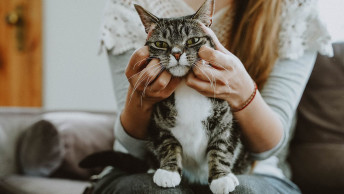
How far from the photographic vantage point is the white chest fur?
60 cm

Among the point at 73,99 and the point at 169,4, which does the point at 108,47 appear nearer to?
the point at 169,4

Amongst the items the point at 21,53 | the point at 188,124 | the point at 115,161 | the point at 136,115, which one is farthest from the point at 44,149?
the point at 21,53

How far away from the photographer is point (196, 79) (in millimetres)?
548

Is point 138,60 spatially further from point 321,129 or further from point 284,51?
point 321,129

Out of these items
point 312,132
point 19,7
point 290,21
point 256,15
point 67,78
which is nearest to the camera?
point 256,15

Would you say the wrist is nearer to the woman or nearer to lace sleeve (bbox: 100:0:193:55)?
the woman

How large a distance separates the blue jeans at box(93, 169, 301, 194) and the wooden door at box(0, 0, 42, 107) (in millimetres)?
1431

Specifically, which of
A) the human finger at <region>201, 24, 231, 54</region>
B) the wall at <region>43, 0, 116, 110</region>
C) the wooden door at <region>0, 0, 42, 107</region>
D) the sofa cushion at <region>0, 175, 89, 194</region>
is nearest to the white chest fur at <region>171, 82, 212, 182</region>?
the human finger at <region>201, 24, 231, 54</region>

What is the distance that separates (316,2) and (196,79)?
410 mm

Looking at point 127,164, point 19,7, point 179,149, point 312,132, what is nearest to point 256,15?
point 179,149

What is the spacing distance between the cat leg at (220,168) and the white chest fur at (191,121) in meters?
0.03

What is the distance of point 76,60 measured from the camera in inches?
58.1

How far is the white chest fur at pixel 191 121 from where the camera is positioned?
1.97ft

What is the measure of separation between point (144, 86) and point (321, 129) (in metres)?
0.74
